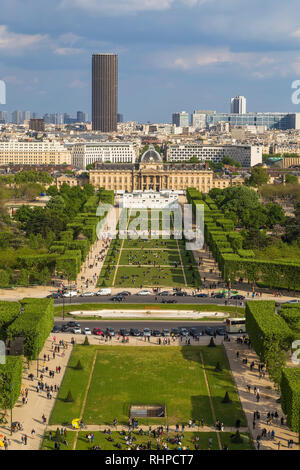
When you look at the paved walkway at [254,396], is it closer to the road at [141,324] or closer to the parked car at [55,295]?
the road at [141,324]

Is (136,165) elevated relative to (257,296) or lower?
elevated

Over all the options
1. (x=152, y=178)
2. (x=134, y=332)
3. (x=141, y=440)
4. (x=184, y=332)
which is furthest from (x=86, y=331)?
(x=152, y=178)

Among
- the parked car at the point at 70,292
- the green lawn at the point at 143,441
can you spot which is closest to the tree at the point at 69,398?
the green lawn at the point at 143,441

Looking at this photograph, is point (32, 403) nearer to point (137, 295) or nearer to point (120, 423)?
point (120, 423)

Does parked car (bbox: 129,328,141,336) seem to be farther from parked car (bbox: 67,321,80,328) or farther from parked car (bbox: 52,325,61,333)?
parked car (bbox: 52,325,61,333)

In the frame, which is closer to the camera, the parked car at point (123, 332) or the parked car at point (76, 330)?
the parked car at point (123, 332)
